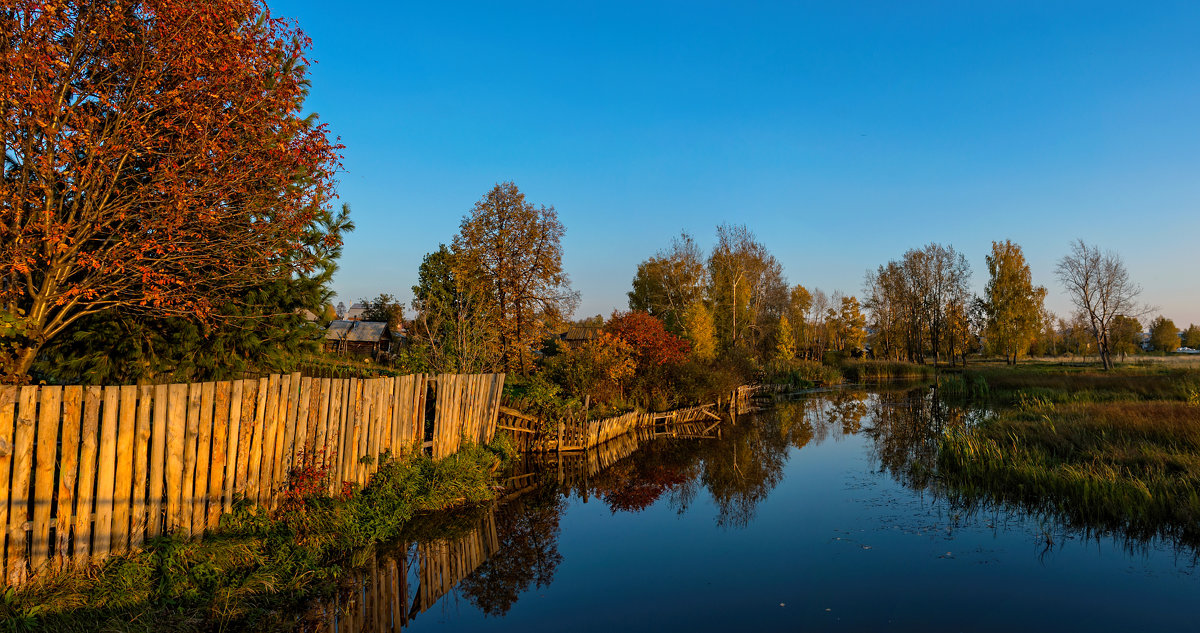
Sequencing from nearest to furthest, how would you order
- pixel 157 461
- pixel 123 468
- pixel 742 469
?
pixel 123 468, pixel 157 461, pixel 742 469

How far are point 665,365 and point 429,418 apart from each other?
52.4ft

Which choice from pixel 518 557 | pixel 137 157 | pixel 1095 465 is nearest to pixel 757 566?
pixel 518 557

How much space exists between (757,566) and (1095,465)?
853 centimetres

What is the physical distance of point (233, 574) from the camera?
20.9 ft

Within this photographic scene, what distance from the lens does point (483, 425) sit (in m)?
13.8

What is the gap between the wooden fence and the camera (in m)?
5.23

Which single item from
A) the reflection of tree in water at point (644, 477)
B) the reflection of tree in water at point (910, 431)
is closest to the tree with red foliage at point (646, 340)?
the reflection of tree in water at point (644, 477)

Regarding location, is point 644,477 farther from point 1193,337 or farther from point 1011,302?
point 1193,337

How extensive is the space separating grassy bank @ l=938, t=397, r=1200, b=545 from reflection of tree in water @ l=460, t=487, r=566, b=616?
9.37 metres

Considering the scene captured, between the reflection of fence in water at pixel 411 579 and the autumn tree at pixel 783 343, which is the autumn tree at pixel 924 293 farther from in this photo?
the reflection of fence in water at pixel 411 579

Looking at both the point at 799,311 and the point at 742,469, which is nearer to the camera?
the point at 742,469

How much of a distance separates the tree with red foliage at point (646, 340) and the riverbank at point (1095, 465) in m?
12.5

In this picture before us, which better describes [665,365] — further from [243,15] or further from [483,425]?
[243,15]

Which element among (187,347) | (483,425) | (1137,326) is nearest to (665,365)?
(483,425)
